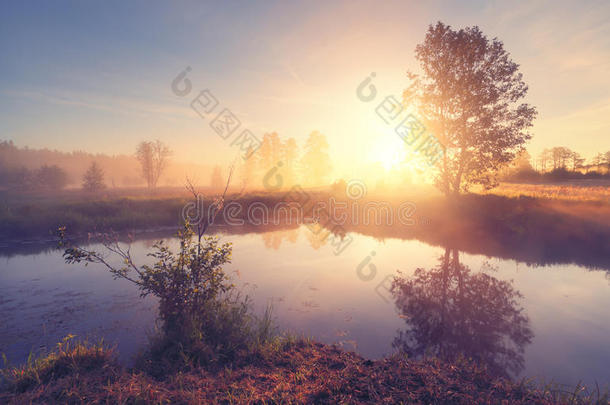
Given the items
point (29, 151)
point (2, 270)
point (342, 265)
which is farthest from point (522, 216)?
point (29, 151)

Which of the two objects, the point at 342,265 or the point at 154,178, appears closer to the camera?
the point at 342,265

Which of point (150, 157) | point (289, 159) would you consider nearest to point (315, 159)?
point (289, 159)

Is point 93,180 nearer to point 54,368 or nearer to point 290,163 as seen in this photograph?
point 290,163

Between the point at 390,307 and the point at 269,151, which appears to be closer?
the point at 390,307

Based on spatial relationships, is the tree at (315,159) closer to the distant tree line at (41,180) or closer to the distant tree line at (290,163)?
the distant tree line at (290,163)

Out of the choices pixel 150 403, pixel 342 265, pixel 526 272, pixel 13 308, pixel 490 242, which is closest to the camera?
pixel 150 403

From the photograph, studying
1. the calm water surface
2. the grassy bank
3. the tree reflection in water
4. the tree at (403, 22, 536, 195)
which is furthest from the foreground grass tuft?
the tree at (403, 22, 536, 195)

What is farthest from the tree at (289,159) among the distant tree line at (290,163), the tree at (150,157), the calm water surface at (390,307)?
the calm water surface at (390,307)

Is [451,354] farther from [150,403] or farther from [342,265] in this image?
[342,265]

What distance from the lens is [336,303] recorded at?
863cm

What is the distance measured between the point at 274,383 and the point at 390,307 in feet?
17.4

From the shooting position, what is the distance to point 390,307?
8.34m

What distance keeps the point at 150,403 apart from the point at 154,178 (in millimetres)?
71989

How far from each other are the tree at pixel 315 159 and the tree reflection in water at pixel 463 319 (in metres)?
53.6
